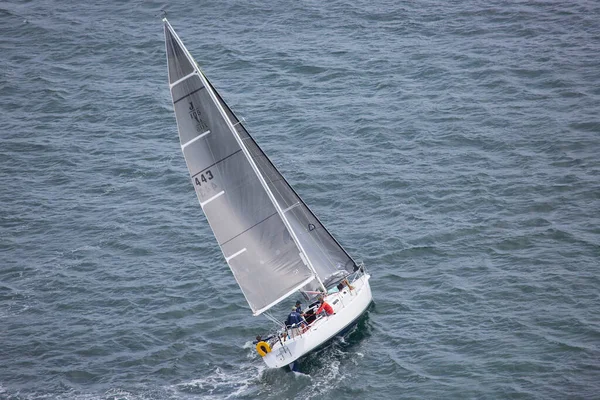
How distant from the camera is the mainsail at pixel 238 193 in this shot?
1833 inches

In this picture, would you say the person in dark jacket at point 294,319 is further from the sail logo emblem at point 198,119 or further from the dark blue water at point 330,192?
the sail logo emblem at point 198,119

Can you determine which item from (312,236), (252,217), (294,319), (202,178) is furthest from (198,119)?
(294,319)

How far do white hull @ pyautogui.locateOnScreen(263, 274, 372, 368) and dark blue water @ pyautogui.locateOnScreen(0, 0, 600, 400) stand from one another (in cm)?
101

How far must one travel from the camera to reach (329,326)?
49.0 m

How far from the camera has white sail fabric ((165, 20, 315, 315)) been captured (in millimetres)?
46469

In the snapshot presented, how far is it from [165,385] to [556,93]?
39076mm

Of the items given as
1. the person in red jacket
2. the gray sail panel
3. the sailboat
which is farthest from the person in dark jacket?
the gray sail panel

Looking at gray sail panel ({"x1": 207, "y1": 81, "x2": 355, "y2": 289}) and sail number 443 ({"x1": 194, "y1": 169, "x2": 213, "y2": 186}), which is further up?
sail number 443 ({"x1": 194, "y1": 169, "x2": 213, "y2": 186})

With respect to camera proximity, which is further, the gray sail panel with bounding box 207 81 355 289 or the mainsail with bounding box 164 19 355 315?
the gray sail panel with bounding box 207 81 355 289

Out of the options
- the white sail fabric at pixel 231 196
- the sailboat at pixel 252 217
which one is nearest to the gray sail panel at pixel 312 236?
the sailboat at pixel 252 217

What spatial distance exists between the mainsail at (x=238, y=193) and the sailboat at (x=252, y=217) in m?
0.05

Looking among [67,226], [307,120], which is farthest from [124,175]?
[307,120]

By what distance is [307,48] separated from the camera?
3228 inches

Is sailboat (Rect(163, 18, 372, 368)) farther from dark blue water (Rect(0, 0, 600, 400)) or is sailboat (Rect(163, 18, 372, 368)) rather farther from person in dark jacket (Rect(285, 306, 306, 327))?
dark blue water (Rect(0, 0, 600, 400))
